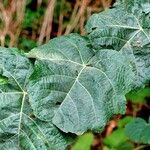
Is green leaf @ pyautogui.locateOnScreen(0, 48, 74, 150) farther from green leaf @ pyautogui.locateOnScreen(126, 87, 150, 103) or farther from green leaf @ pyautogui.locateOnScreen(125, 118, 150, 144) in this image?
green leaf @ pyautogui.locateOnScreen(126, 87, 150, 103)

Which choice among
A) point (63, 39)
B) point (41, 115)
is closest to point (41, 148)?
point (41, 115)

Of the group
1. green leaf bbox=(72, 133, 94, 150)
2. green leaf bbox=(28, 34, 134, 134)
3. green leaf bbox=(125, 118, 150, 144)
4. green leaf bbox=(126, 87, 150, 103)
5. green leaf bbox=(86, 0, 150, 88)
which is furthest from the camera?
green leaf bbox=(126, 87, 150, 103)

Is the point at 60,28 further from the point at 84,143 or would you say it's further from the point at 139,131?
the point at 139,131

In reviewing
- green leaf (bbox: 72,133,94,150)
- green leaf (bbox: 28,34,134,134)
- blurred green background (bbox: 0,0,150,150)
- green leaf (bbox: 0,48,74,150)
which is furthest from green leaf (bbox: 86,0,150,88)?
green leaf (bbox: 72,133,94,150)

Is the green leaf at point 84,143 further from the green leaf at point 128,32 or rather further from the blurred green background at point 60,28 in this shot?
the green leaf at point 128,32

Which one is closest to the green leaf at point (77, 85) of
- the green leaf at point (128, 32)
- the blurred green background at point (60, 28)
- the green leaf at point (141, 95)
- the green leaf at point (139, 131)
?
the green leaf at point (128, 32)

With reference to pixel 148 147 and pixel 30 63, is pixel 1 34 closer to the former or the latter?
pixel 148 147
